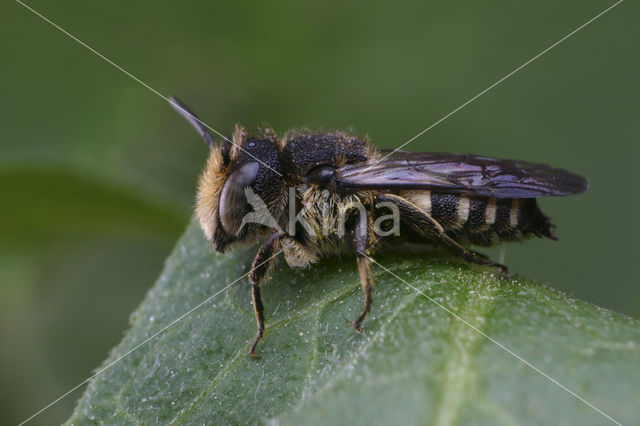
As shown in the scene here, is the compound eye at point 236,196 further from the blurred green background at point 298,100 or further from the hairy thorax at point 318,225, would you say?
the blurred green background at point 298,100

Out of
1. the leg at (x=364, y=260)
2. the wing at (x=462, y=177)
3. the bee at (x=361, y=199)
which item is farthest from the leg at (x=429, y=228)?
Answer: the leg at (x=364, y=260)

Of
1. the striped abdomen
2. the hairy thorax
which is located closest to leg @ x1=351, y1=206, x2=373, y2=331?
the hairy thorax

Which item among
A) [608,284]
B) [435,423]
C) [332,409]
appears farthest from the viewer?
[608,284]

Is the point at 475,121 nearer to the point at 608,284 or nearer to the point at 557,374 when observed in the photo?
the point at 608,284

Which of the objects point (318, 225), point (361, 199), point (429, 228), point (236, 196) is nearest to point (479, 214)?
point (429, 228)

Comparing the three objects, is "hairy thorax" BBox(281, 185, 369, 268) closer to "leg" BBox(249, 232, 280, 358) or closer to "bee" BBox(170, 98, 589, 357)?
"bee" BBox(170, 98, 589, 357)

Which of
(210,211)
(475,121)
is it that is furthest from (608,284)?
(210,211)

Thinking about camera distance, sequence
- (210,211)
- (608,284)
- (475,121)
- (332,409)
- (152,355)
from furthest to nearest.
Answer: (475,121), (608,284), (210,211), (152,355), (332,409)
